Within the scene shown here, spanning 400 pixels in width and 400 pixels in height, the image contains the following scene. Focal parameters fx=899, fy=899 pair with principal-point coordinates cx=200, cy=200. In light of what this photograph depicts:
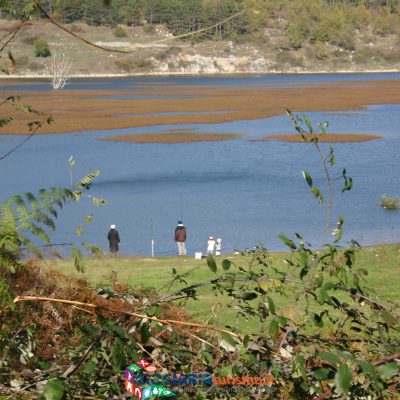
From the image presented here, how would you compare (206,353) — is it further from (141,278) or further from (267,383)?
(141,278)

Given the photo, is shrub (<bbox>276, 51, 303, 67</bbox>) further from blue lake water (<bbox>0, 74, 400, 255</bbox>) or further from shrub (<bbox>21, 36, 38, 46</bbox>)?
shrub (<bbox>21, 36, 38, 46</bbox>)

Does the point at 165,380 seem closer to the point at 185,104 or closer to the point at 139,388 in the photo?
the point at 139,388

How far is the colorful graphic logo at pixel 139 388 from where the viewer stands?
9.02ft

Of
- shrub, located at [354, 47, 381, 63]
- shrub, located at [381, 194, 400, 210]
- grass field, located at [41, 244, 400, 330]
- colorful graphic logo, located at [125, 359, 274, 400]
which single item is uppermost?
colorful graphic logo, located at [125, 359, 274, 400]

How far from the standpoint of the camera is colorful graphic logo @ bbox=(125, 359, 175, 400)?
275cm

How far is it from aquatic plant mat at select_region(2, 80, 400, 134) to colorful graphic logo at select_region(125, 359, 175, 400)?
50450 mm

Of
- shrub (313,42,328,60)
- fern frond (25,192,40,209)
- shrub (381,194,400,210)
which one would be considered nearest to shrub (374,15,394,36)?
shrub (313,42,328,60)

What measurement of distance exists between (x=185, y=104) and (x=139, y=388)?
75702 millimetres

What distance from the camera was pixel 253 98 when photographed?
8494 cm

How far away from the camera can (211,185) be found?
119ft

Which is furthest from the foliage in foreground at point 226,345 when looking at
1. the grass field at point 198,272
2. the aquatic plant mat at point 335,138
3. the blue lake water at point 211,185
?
the aquatic plant mat at point 335,138

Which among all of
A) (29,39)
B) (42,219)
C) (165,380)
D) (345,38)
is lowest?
(345,38)

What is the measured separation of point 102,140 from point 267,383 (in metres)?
51.4

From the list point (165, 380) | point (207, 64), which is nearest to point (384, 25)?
point (207, 64)
